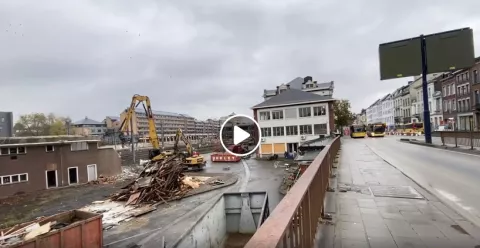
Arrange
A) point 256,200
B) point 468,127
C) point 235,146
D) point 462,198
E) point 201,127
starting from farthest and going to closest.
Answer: point 201,127
point 235,146
point 468,127
point 256,200
point 462,198

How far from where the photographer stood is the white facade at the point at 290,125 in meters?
42.9

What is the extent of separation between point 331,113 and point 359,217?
135 feet

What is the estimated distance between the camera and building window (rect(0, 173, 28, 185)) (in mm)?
23906

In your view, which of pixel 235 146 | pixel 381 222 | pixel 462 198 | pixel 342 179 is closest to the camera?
pixel 381 222

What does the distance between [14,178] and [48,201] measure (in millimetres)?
5749

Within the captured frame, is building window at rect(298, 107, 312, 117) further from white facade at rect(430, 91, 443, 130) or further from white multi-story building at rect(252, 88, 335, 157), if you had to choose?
white facade at rect(430, 91, 443, 130)

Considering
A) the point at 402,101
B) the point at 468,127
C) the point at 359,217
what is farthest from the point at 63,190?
the point at 402,101

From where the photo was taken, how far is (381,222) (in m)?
4.23

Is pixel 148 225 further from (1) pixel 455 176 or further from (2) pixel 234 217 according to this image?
(1) pixel 455 176

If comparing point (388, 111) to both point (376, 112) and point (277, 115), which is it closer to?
point (376, 112)

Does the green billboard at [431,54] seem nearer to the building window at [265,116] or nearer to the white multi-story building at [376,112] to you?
the building window at [265,116]

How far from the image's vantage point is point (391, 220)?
4.32m

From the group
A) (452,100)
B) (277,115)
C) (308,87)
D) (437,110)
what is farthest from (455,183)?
(308,87)

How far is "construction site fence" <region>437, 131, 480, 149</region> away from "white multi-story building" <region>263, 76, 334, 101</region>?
52748 millimetres
